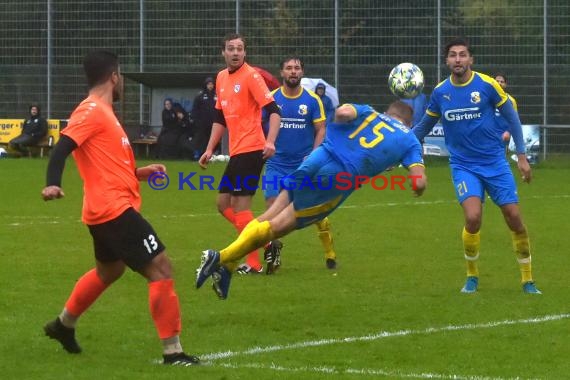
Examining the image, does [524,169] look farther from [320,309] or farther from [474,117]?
[320,309]

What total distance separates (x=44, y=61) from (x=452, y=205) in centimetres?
1809

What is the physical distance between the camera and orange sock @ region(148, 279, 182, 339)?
7.75 m

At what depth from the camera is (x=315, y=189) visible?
979cm

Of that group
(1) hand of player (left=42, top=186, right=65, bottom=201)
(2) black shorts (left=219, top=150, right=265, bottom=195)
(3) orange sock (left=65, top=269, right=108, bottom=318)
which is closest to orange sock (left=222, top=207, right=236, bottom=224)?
(2) black shorts (left=219, top=150, right=265, bottom=195)

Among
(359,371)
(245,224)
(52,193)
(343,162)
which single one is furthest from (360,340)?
(245,224)

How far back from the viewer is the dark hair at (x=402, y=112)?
10.2 meters

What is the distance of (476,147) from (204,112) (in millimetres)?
17695

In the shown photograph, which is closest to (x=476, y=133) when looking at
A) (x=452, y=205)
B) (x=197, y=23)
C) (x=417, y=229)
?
(x=417, y=229)

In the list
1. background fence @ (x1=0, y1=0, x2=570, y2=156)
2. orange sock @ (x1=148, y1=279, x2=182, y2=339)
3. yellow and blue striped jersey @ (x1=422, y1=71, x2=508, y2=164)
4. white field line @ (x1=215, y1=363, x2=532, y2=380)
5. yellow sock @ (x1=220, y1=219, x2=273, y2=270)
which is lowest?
white field line @ (x1=215, y1=363, x2=532, y2=380)

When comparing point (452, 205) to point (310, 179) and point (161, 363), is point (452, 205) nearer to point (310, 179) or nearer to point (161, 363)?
point (310, 179)

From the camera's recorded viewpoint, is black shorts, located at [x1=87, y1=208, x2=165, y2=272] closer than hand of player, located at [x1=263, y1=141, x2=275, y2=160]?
Yes

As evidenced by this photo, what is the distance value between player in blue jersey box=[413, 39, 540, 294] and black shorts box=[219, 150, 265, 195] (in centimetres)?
185

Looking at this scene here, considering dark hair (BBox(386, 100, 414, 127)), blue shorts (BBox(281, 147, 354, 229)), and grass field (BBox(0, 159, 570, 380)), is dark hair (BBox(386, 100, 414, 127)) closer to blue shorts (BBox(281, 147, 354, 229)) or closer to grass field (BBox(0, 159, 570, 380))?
blue shorts (BBox(281, 147, 354, 229))

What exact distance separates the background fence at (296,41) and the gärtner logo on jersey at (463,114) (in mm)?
20450
